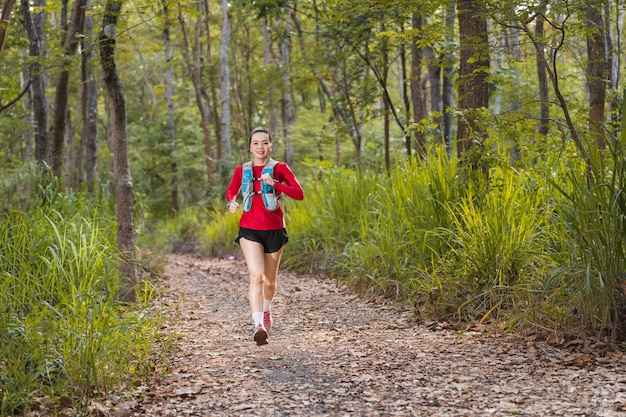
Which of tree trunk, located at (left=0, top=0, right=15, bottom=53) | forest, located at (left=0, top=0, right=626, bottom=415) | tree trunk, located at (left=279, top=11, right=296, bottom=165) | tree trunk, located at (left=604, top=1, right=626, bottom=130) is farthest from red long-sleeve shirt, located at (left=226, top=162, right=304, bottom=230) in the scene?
tree trunk, located at (left=279, top=11, right=296, bottom=165)

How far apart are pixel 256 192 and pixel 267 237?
41cm

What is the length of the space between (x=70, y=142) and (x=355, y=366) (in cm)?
2246

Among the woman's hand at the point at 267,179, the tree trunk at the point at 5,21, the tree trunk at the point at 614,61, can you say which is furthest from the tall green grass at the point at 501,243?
the tree trunk at the point at 5,21

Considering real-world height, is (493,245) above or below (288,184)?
below

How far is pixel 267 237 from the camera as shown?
19.8ft

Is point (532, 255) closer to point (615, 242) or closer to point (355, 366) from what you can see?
point (615, 242)

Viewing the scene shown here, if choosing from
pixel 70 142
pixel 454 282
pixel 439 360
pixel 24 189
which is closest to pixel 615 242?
pixel 439 360

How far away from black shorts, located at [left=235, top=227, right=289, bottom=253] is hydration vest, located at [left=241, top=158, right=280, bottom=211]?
0.21 meters

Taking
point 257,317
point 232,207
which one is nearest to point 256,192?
point 232,207

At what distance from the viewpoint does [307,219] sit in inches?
455

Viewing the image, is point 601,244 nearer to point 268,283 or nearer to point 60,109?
point 268,283

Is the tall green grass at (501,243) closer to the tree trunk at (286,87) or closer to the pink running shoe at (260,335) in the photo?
the pink running shoe at (260,335)

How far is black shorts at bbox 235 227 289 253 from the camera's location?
19.7 feet

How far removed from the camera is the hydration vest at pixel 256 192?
5.96m
